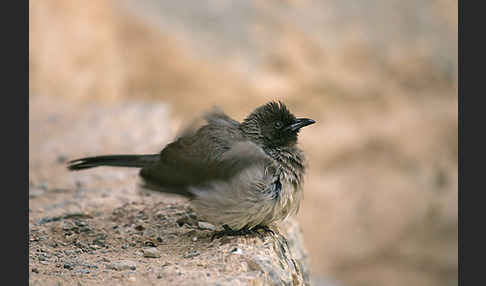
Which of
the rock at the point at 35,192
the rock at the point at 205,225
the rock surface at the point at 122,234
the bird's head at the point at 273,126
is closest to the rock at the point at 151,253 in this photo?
the rock surface at the point at 122,234

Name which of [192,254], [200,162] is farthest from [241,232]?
[200,162]

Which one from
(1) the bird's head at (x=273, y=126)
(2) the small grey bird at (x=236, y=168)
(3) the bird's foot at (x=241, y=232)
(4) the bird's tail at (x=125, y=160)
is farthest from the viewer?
(4) the bird's tail at (x=125, y=160)

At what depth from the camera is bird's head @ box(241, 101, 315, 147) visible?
449cm

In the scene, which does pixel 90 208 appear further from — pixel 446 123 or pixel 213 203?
pixel 446 123

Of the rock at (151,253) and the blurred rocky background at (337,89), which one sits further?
the blurred rocky background at (337,89)

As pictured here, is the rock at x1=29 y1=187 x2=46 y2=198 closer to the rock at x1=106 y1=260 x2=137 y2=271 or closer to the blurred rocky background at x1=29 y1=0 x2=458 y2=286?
the rock at x1=106 y1=260 x2=137 y2=271

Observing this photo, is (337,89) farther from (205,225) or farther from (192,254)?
(192,254)

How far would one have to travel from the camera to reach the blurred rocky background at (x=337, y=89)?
10.2 meters

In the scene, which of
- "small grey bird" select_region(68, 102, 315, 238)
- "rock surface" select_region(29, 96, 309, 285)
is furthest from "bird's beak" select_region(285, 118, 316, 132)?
"rock surface" select_region(29, 96, 309, 285)

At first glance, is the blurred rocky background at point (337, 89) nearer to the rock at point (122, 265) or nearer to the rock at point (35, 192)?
the rock at point (35, 192)

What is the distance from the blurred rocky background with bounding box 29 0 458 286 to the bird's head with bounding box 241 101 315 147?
5.46 meters

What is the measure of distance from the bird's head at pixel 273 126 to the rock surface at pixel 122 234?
678 millimetres

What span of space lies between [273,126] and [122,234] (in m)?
1.36

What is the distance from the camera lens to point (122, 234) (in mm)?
4469
